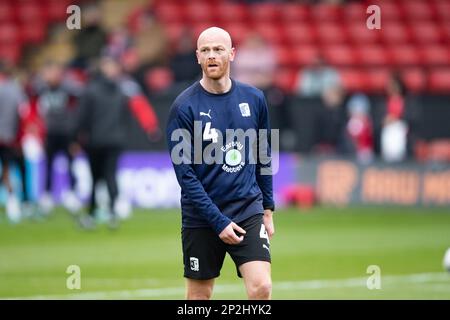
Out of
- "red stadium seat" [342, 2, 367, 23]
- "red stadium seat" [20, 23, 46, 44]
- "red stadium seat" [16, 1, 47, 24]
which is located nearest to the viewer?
"red stadium seat" [20, 23, 46, 44]

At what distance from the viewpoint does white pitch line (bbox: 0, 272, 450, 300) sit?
1263 centimetres

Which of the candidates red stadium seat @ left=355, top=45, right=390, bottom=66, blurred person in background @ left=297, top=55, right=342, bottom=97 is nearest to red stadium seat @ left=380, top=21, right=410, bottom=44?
red stadium seat @ left=355, top=45, right=390, bottom=66

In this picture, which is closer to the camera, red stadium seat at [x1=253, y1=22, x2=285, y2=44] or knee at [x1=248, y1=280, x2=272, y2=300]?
knee at [x1=248, y1=280, x2=272, y2=300]

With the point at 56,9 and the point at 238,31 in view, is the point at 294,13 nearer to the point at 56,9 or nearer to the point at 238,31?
the point at 238,31

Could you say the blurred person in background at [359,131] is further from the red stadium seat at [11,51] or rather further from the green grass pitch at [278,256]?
the red stadium seat at [11,51]

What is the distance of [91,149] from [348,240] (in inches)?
191

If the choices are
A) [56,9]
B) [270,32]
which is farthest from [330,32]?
[56,9]

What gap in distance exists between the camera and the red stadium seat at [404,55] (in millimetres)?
29531

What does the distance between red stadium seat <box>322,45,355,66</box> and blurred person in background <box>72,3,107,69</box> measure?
636cm

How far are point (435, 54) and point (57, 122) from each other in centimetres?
1139

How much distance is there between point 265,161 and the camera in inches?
368

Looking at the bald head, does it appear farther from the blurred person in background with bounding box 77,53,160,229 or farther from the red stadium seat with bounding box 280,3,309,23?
the red stadium seat with bounding box 280,3,309,23

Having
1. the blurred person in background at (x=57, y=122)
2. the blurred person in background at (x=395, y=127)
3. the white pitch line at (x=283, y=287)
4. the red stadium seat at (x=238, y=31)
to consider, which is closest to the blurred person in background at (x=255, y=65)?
the blurred person in background at (x=395, y=127)

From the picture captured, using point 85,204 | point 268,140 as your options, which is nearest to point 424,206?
point 85,204
